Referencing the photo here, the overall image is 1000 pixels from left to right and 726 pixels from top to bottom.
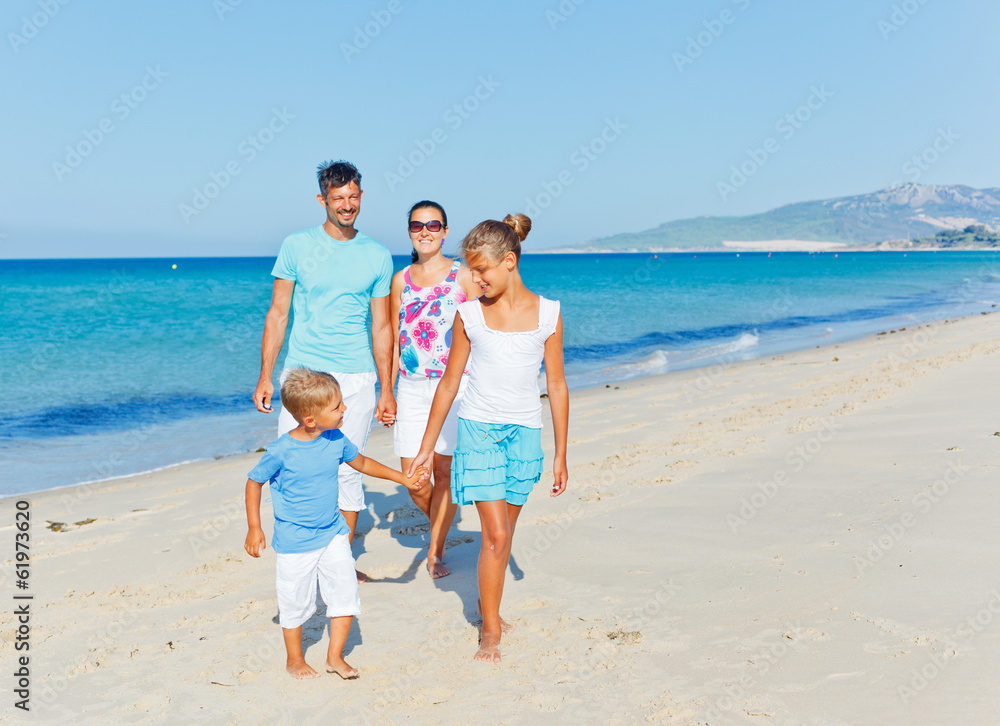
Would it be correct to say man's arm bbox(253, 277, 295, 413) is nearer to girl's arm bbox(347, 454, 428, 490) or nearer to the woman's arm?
the woman's arm

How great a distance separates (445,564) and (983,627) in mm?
2817

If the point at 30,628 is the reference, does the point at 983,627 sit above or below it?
above

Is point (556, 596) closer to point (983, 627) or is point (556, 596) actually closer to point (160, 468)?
point (983, 627)

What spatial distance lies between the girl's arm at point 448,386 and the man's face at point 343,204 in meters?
0.94

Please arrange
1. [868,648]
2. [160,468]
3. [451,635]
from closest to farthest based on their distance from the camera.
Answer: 1. [868,648]
2. [451,635]
3. [160,468]

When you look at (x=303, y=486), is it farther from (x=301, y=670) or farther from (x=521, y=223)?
(x=521, y=223)

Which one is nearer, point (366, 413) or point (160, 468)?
point (366, 413)

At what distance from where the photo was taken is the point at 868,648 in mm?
2982

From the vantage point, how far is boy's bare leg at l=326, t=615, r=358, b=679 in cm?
312

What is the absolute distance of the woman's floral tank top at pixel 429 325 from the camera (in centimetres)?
421

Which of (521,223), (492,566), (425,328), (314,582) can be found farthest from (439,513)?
(521,223)

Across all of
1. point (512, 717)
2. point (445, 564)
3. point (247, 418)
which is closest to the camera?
point (512, 717)

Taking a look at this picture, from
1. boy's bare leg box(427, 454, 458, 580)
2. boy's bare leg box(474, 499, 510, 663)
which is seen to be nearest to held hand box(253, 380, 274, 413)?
boy's bare leg box(427, 454, 458, 580)

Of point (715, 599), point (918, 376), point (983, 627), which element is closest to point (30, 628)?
point (715, 599)
